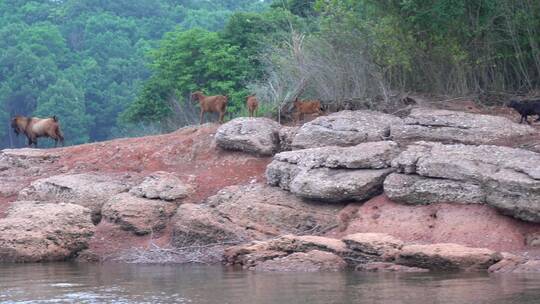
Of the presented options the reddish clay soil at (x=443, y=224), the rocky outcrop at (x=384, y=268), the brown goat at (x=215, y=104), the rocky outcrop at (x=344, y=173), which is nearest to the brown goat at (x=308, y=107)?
the brown goat at (x=215, y=104)

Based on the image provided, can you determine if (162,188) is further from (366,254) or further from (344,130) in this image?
(366,254)

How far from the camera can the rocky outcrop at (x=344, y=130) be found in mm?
19328

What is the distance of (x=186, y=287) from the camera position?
13945 mm

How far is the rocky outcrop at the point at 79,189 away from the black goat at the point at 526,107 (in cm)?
746

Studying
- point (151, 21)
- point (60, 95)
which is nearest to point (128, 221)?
point (60, 95)

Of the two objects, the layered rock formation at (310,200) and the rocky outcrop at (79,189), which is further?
the rocky outcrop at (79,189)

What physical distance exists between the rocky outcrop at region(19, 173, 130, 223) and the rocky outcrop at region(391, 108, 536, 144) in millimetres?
5467

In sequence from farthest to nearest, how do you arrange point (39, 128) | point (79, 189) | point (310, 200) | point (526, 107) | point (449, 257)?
point (39, 128)
point (79, 189)
point (526, 107)
point (310, 200)
point (449, 257)

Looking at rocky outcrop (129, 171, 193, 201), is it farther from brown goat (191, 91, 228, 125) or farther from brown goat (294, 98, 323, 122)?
brown goat (191, 91, 228, 125)

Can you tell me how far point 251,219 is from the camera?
18.2m

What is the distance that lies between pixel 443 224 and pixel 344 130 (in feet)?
11.1

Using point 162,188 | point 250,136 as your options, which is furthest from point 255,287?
point 250,136

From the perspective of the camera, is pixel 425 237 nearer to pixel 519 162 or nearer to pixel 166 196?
pixel 519 162

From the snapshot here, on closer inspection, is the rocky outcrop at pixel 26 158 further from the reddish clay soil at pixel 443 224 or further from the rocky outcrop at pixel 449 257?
the rocky outcrop at pixel 449 257
